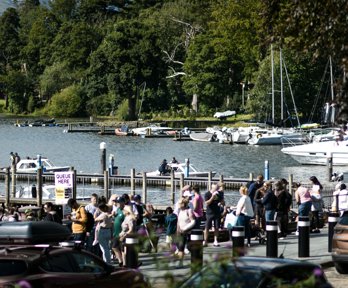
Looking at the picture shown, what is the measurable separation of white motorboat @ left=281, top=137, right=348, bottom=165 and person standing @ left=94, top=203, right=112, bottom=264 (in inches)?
1913

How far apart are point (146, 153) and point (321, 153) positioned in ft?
84.2

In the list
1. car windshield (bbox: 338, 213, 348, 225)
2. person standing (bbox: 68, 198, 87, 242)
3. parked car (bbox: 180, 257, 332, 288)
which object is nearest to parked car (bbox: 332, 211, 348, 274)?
car windshield (bbox: 338, 213, 348, 225)

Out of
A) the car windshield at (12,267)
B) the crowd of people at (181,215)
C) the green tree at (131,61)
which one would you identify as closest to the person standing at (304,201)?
the crowd of people at (181,215)

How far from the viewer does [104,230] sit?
23.5 m

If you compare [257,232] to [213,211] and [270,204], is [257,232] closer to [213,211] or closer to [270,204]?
[270,204]

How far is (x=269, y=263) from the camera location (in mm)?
14500

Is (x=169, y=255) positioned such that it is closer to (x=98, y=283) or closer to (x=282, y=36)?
(x=98, y=283)

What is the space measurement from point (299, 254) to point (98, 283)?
8607 millimetres

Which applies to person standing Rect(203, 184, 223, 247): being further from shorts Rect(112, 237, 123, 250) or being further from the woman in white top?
shorts Rect(112, 237, 123, 250)

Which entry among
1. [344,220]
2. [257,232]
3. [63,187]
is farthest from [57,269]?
[63,187]

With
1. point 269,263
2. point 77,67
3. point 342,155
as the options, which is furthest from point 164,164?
point 77,67

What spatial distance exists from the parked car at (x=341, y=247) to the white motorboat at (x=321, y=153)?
1919 inches

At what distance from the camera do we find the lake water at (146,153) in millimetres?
77625

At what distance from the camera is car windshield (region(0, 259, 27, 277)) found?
15945 millimetres
